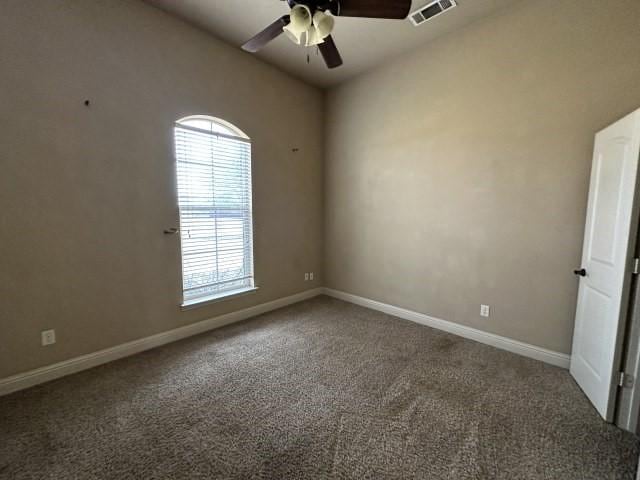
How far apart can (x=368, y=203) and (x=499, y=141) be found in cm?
165

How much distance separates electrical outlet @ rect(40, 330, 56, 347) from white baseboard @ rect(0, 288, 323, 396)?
19 centimetres

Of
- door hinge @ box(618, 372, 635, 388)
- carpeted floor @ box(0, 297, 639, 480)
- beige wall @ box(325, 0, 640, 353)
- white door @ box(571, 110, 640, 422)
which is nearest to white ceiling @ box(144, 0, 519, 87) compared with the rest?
beige wall @ box(325, 0, 640, 353)

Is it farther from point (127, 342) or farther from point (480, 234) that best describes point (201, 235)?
point (480, 234)

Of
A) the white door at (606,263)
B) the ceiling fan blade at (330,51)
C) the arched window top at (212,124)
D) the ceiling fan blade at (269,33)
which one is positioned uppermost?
the ceiling fan blade at (269,33)

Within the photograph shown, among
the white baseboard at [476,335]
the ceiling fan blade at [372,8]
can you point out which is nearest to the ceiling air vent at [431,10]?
Answer: the ceiling fan blade at [372,8]

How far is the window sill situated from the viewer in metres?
2.99

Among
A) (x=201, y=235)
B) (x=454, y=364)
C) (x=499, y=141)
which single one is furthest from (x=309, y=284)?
(x=499, y=141)

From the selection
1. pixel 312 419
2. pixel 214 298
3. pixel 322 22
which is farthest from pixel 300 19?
pixel 214 298

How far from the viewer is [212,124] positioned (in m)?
3.09

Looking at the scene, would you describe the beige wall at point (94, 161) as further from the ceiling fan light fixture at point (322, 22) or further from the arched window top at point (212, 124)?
the ceiling fan light fixture at point (322, 22)

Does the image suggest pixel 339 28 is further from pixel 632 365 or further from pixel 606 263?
pixel 632 365

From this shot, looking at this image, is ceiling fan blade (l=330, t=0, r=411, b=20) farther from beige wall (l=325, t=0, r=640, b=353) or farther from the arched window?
the arched window

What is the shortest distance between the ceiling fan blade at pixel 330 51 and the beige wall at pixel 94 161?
4.84 feet

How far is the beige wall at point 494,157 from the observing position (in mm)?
2264
